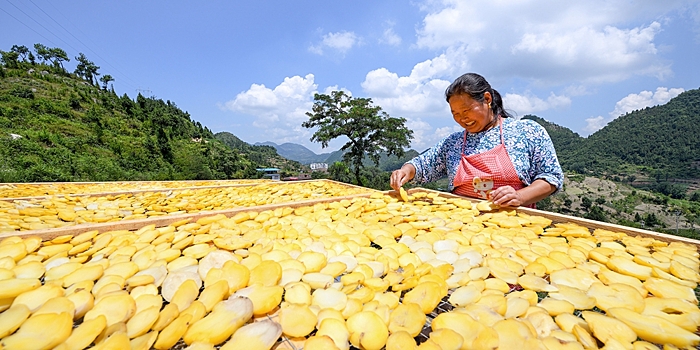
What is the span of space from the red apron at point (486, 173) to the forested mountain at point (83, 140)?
10.9m

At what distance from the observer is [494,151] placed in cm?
200

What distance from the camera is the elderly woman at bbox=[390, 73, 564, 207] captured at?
1.90 metres

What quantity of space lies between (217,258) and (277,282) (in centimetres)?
24

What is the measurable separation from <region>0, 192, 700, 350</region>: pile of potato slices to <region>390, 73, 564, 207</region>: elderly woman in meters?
0.66

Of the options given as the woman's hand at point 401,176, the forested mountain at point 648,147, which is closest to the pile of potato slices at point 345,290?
the woman's hand at point 401,176

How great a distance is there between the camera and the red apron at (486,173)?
197 cm

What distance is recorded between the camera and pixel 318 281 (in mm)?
816

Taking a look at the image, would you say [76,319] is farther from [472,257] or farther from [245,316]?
[472,257]

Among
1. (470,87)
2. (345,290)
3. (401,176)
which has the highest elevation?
(470,87)

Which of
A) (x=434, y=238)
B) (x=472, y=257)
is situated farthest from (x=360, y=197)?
(x=472, y=257)

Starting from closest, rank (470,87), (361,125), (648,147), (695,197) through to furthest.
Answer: (470,87) → (361,125) → (695,197) → (648,147)

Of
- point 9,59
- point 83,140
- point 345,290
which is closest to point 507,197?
point 345,290

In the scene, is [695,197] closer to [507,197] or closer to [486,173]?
[486,173]

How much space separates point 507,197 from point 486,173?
1.38 feet
